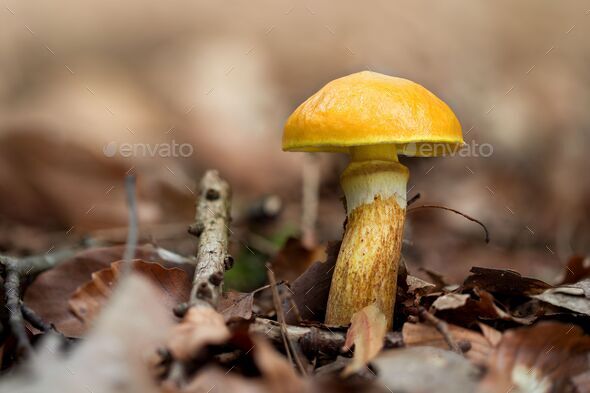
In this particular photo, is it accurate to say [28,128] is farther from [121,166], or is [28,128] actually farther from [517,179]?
[517,179]

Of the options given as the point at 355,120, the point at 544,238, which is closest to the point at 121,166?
the point at 355,120

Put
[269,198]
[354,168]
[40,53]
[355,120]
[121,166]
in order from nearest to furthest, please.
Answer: [355,120] → [354,168] → [269,198] → [121,166] → [40,53]

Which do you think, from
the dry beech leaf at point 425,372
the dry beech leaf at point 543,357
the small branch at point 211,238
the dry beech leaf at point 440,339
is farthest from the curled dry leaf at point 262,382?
the dry beech leaf at point 543,357

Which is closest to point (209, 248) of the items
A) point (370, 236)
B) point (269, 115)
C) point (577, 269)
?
point (370, 236)

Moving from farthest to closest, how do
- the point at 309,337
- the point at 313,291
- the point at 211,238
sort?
the point at 313,291, the point at 211,238, the point at 309,337

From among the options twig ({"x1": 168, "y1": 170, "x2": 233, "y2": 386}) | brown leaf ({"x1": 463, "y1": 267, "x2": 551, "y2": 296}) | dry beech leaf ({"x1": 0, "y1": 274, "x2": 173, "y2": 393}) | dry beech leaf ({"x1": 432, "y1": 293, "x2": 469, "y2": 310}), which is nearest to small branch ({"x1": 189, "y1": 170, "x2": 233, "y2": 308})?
twig ({"x1": 168, "y1": 170, "x2": 233, "y2": 386})

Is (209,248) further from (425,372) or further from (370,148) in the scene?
(425,372)

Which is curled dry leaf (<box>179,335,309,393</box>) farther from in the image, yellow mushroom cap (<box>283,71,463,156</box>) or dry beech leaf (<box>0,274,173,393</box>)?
yellow mushroom cap (<box>283,71,463,156</box>)
